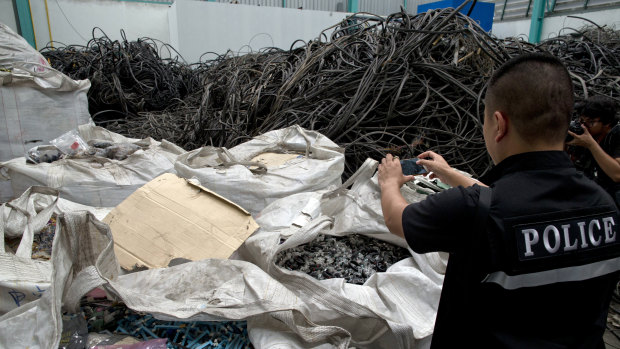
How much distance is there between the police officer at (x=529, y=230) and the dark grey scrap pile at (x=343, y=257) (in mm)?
581

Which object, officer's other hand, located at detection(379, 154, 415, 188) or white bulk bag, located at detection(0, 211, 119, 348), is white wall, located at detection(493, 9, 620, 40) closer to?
officer's other hand, located at detection(379, 154, 415, 188)

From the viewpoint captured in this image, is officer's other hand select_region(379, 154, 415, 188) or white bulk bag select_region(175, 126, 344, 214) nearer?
officer's other hand select_region(379, 154, 415, 188)

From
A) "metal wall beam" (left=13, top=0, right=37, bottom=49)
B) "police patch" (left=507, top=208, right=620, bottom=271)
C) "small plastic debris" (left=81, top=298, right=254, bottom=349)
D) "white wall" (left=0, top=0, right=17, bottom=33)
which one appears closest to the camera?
"police patch" (left=507, top=208, right=620, bottom=271)

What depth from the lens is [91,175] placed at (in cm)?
206

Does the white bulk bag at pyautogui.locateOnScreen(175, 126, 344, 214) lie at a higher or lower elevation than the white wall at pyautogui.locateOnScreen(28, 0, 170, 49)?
lower

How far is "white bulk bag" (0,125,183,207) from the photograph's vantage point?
6.63 ft

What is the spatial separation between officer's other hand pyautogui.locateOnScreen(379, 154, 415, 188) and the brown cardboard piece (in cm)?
65

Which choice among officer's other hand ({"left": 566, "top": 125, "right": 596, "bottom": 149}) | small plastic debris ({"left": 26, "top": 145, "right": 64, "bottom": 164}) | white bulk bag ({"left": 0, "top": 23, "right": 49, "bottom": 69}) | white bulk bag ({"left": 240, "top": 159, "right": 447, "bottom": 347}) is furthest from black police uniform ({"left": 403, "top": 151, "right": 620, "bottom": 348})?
white bulk bag ({"left": 0, "top": 23, "right": 49, "bottom": 69})

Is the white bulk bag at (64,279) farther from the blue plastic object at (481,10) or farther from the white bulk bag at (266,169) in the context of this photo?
the blue plastic object at (481,10)

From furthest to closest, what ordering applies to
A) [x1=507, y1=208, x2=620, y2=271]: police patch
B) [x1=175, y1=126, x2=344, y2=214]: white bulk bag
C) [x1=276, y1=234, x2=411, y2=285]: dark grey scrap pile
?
[x1=175, y1=126, x2=344, y2=214]: white bulk bag
[x1=276, y1=234, x2=411, y2=285]: dark grey scrap pile
[x1=507, y1=208, x2=620, y2=271]: police patch

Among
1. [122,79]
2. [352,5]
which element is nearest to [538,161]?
[122,79]

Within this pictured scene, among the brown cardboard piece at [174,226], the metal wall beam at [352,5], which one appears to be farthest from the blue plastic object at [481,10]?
the brown cardboard piece at [174,226]

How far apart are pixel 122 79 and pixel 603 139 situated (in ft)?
18.3

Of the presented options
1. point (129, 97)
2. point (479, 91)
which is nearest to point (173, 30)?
point (129, 97)
